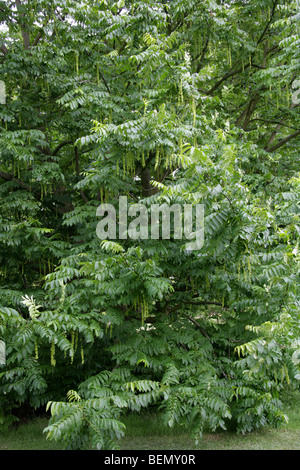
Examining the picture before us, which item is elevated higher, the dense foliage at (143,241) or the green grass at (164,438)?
the dense foliage at (143,241)

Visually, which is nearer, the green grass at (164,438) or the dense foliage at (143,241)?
the dense foliage at (143,241)

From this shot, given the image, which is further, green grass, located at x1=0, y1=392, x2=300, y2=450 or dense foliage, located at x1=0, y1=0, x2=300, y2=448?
green grass, located at x1=0, y1=392, x2=300, y2=450

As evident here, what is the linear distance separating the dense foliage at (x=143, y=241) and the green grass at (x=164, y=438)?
0.98ft

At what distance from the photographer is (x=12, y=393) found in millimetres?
6074

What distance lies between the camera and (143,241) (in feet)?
16.4

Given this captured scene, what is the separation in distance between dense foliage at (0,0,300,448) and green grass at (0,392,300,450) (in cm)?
30

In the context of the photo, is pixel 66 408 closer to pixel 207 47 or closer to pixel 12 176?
pixel 12 176

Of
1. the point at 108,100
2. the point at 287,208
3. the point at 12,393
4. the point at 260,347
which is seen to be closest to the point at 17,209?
the point at 108,100

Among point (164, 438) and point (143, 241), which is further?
point (164, 438)

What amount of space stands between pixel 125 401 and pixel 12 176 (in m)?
3.96

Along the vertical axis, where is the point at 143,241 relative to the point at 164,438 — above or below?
above

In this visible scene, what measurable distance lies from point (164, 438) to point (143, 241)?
9.20 feet

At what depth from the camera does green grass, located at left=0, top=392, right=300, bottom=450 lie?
5.43 metres

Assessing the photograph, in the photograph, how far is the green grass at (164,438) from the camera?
5.43m
